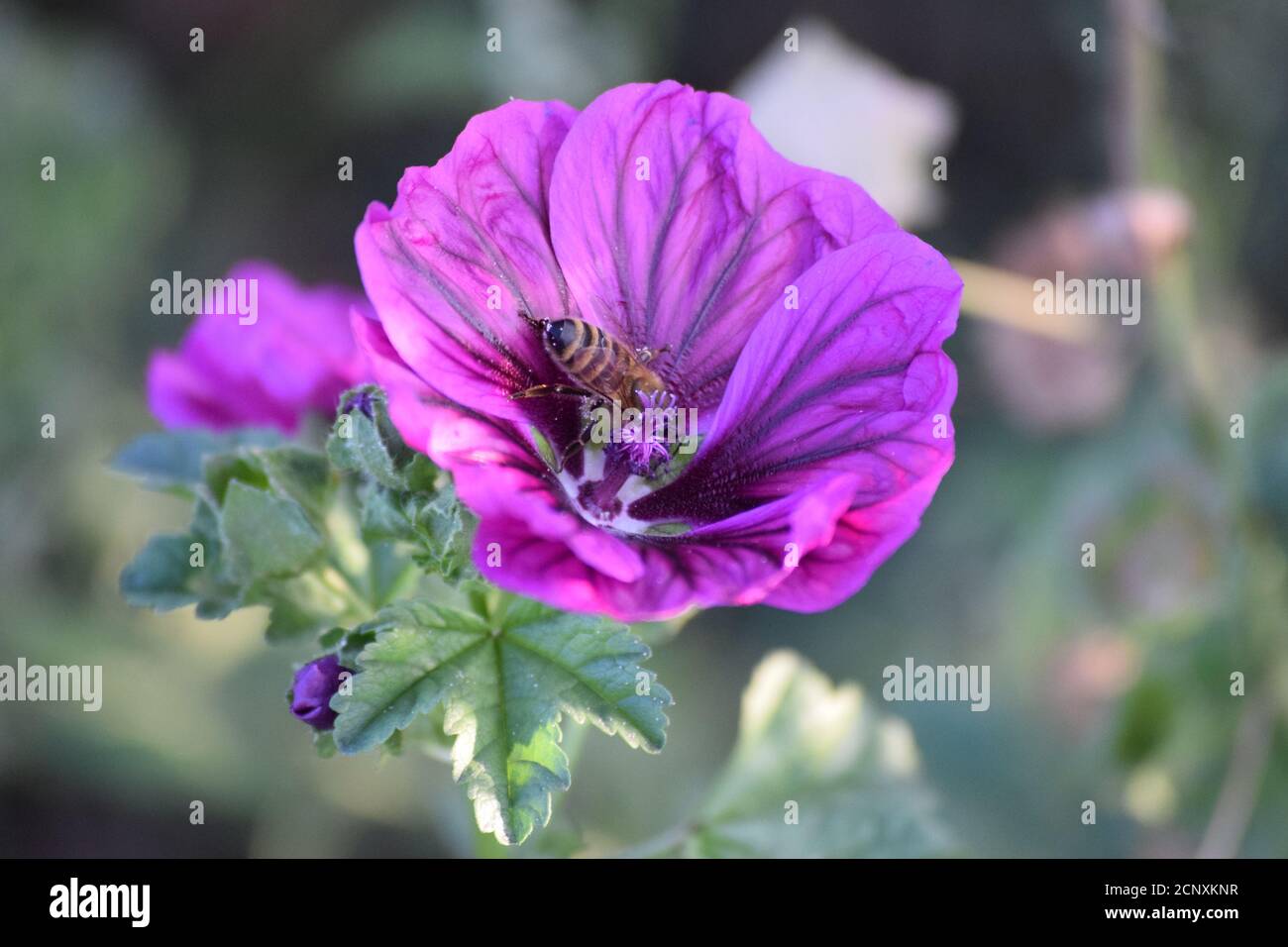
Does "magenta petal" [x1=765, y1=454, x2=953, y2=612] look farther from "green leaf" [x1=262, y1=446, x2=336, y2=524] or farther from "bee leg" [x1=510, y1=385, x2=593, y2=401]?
"green leaf" [x1=262, y1=446, x2=336, y2=524]

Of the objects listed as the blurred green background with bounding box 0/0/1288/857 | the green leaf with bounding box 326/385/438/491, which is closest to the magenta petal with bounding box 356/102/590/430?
the green leaf with bounding box 326/385/438/491

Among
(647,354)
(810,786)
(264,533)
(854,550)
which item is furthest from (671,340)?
(810,786)
